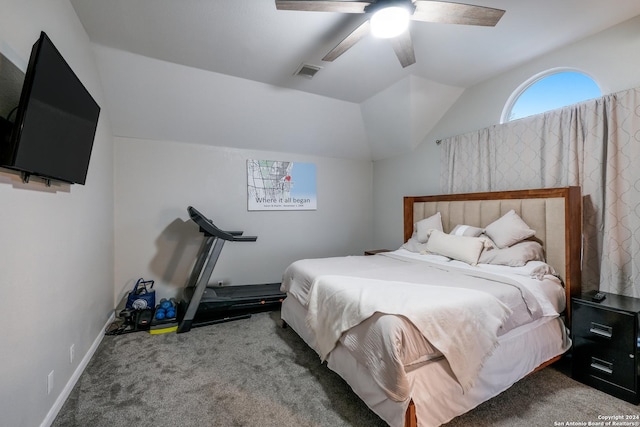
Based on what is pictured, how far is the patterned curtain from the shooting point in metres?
2.24

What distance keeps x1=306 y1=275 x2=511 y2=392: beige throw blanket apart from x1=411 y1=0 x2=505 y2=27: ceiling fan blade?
5.86ft

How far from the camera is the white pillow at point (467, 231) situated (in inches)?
118

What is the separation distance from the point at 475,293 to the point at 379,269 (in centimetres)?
89

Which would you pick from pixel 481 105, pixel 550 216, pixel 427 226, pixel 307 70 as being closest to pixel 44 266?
pixel 307 70

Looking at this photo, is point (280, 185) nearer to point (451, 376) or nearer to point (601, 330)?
point (451, 376)

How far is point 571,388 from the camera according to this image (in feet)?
6.59

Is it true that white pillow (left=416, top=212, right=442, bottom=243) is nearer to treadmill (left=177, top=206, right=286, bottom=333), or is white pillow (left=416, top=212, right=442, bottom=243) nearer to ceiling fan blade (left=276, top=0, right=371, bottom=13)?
treadmill (left=177, top=206, right=286, bottom=333)

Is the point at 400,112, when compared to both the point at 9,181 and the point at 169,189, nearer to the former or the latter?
the point at 169,189

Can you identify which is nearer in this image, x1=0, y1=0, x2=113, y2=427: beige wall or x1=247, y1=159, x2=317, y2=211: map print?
x1=0, y1=0, x2=113, y2=427: beige wall

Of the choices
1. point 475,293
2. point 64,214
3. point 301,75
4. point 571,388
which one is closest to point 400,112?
point 301,75

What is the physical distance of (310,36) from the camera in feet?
8.06

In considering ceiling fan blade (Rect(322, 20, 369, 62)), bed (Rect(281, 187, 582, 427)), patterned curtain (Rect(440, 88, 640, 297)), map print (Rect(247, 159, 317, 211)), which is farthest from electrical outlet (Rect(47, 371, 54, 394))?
patterned curtain (Rect(440, 88, 640, 297))

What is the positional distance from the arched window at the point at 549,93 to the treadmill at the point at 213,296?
3.37 m

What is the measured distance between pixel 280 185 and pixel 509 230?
10.1ft
